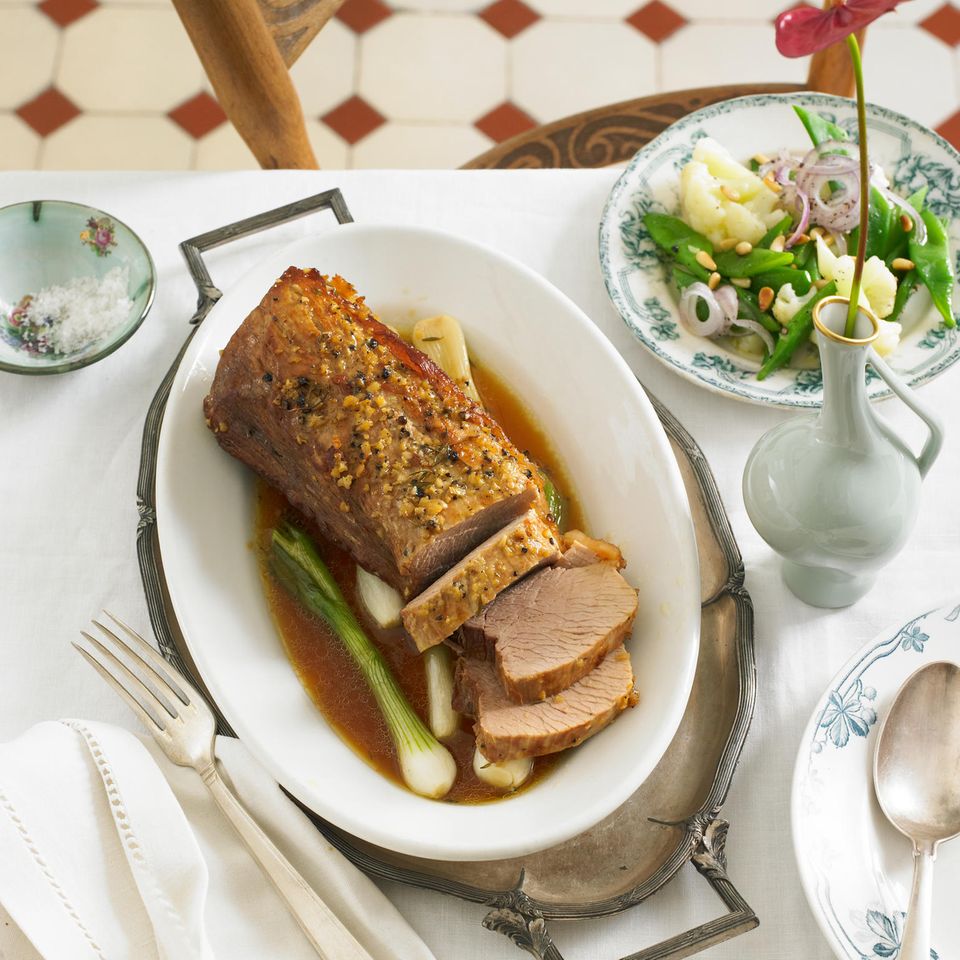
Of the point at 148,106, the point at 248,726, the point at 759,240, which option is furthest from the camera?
the point at 148,106

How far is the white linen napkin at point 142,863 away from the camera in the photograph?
5.45 ft

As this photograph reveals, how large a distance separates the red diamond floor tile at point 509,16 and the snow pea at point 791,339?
116 inches

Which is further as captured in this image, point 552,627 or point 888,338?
point 888,338

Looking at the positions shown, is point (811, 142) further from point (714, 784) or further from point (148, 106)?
point (148, 106)

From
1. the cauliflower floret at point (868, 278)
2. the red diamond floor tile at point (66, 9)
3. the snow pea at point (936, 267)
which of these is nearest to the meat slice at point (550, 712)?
the cauliflower floret at point (868, 278)

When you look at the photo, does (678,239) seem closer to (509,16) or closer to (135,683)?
(135,683)

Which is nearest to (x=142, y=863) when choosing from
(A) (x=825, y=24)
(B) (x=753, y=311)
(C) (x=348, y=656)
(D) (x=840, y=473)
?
(C) (x=348, y=656)

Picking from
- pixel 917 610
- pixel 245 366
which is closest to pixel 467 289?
pixel 245 366

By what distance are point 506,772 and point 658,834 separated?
277 millimetres

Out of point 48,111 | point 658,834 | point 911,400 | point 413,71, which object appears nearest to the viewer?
point 911,400

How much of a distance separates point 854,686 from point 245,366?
1268 millimetres

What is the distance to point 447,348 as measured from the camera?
2264mm

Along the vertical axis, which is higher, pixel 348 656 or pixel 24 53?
pixel 24 53

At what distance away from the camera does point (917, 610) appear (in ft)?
6.34
